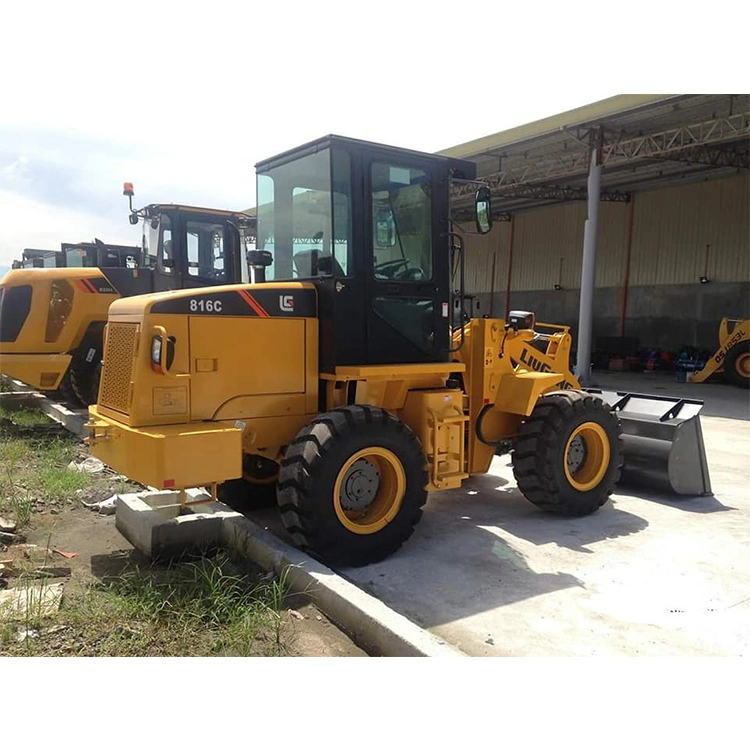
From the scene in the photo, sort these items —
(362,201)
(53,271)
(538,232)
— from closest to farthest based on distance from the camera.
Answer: (362,201), (53,271), (538,232)

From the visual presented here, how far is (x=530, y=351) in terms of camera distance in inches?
246

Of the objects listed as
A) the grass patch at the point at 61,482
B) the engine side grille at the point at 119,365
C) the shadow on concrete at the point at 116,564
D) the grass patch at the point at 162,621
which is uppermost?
the engine side grille at the point at 119,365

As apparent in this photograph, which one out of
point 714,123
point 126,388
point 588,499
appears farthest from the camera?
point 714,123

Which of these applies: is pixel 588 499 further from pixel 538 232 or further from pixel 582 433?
pixel 538 232

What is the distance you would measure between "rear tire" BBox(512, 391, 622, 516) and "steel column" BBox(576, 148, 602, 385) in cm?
1085

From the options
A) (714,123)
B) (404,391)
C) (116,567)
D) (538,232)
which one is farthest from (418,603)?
(538,232)

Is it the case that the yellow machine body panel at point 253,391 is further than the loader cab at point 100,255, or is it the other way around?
the loader cab at point 100,255

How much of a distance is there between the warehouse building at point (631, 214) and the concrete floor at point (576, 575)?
952 centimetres

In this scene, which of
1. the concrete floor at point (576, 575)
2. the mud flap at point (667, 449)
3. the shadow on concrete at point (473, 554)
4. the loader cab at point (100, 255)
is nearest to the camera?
the concrete floor at point (576, 575)

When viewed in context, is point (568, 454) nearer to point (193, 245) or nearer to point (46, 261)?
point (193, 245)

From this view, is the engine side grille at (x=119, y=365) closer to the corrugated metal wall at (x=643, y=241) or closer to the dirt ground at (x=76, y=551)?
the dirt ground at (x=76, y=551)

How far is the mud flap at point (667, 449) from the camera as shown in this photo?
6.34 metres

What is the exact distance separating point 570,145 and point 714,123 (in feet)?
14.3

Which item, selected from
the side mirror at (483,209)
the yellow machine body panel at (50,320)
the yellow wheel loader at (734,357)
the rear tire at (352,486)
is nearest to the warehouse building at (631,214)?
the yellow wheel loader at (734,357)
